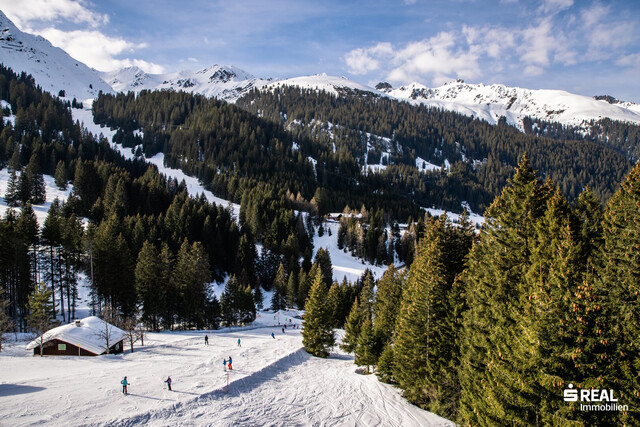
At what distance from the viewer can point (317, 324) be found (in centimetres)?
4500

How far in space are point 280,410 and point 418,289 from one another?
536 inches

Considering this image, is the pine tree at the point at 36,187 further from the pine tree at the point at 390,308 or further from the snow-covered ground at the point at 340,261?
the pine tree at the point at 390,308

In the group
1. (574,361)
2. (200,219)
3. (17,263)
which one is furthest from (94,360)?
(200,219)

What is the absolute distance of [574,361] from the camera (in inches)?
520

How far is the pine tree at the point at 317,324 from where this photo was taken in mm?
45000

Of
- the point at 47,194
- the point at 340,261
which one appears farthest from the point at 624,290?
the point at 47,194

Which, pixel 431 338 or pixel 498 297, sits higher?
pixel 498 297

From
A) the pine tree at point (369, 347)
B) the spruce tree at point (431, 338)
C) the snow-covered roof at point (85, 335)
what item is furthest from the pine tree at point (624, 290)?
the snow-covered roof at point (85, 335)

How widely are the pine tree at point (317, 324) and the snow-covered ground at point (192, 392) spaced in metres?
4.37

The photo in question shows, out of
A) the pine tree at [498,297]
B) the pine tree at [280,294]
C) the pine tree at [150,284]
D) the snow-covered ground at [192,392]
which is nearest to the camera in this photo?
the pine tree at [498,297]

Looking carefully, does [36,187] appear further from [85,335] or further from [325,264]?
[325,264]

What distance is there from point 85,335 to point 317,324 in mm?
25306

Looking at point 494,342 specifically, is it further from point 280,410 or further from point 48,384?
point 48,384

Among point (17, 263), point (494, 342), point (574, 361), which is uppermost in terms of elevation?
point (574, 361)
